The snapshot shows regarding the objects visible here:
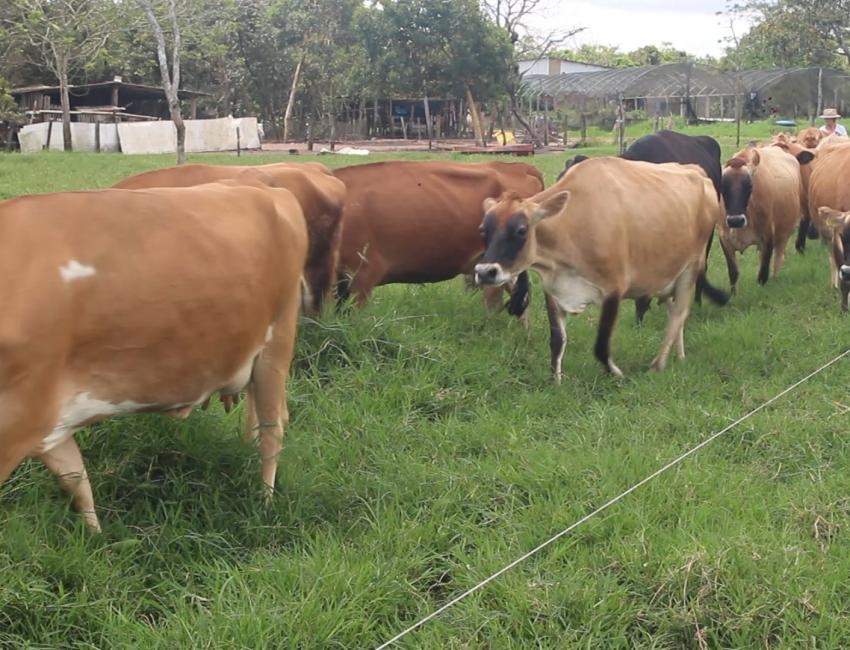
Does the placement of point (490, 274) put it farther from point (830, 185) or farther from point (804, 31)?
point (804, 31)

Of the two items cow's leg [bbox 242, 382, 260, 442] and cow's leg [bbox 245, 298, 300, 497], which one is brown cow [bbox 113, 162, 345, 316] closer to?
cow's leg [bbox 242, 382, 260, 442]

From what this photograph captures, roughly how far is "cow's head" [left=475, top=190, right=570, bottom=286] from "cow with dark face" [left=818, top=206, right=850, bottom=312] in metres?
2.32

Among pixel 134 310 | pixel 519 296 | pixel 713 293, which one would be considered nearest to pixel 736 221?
pixel 713 293

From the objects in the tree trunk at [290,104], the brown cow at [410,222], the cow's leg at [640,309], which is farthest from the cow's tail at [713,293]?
the tree trunk at [290,104]

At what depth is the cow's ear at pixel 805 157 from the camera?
11.0 m

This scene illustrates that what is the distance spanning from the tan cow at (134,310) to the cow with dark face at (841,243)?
4.59 meters

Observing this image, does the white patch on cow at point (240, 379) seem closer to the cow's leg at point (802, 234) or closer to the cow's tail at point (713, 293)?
the cow's tail at point (713, 293)

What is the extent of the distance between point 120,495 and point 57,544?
1.60ft

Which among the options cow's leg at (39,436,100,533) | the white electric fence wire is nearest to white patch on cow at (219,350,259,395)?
cow's leg at (39,436,100,533)

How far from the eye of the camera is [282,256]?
13.4 ft

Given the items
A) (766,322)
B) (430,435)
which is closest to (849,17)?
(766,322)

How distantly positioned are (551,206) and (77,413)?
3584 millimetres

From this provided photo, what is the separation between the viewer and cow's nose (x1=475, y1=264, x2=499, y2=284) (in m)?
5.91

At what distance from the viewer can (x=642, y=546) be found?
371 centimetres
